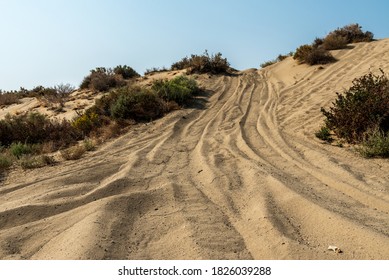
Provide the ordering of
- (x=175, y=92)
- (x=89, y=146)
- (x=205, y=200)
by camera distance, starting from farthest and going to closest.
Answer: (x=175, y=92) → (x=89, y=146) → (x=205, y=200)

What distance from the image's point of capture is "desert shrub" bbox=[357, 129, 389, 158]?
20.2 feet

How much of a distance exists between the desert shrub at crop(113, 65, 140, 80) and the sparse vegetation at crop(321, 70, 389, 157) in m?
13.8

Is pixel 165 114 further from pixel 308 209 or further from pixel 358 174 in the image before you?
pixel 308 209

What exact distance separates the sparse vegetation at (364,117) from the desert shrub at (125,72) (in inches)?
542

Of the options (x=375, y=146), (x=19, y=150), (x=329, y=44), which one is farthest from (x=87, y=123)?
(x=329, y=44)

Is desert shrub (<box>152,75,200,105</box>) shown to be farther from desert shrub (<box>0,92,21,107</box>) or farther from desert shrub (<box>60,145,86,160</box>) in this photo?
desert shrub (<box>0,92,21,107</box>)

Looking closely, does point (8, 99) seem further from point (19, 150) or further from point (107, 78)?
point (19, 150)

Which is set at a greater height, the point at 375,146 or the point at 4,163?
the point at 4,163

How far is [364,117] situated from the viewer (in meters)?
7.08

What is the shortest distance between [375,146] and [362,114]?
1036mm

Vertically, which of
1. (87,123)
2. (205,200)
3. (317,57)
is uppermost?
(317,57)

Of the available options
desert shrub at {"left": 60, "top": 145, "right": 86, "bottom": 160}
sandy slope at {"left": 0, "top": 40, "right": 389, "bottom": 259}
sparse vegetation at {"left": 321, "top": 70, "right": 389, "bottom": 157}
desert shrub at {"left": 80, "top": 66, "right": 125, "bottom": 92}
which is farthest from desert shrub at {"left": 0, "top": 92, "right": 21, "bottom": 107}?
sparse vegetation at {"left": 321, "top": 70, "right": 389, "bottom": 157}

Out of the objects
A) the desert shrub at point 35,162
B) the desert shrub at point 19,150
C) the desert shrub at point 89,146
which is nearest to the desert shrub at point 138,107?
the desert shrub at point 89,146

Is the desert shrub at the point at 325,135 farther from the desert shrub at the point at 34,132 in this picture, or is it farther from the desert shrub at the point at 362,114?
the desert shrub at the point at 34,132
